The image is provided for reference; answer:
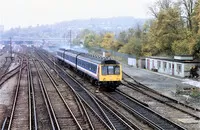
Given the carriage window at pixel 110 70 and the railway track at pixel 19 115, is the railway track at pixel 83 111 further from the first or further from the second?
the carriage window at pixel 110 70

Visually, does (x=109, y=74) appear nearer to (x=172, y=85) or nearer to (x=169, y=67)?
(x=172, y=85)

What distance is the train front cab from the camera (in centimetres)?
3009

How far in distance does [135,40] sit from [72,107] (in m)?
45.4

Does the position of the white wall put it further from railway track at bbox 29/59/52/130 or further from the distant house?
railway track at bbox 29/59/52/130

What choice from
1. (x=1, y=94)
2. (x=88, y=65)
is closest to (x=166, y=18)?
(x=88, y=65)

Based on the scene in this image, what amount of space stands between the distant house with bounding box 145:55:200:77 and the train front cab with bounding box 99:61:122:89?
1260 centimetres

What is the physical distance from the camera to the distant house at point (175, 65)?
1601 inches

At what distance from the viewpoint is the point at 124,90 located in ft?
105

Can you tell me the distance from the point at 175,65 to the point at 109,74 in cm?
1482

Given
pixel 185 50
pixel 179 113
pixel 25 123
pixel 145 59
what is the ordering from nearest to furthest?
pixel 25 123
pixel 179 113
pixel 185 50
pixel 145 59

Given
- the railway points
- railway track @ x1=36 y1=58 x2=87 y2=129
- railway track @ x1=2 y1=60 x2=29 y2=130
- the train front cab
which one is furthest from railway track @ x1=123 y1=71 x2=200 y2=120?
railway track @ x1=2 y1=60 x2=29 y2=130

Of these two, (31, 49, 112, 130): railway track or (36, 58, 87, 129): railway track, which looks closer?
(31, 49, 112, 130): railway track

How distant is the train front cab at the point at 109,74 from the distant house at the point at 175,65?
1260cm

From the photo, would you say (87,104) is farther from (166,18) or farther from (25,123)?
(166,18)
